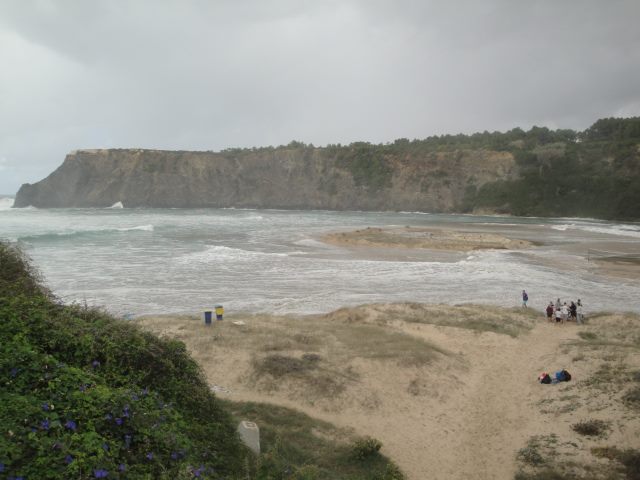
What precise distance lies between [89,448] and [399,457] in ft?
20.8

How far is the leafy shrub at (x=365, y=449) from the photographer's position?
841cm

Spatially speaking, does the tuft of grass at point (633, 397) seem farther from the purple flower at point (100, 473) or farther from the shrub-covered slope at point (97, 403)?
the purple flower at point (100, 473)

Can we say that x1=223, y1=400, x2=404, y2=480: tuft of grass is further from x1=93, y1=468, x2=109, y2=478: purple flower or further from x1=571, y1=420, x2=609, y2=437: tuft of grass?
x1=571, y1=420, x2=609, y2=437: tuft of grass

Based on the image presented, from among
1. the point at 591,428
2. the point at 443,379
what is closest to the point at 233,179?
the point at 443,379

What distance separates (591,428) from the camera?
923cm

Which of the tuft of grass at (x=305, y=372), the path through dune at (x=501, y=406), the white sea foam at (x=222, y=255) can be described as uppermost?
the white sea foam at (x=222, y=255)

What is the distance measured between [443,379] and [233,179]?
109m

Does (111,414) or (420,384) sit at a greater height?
(111,414)

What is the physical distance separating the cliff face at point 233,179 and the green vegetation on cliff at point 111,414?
99765 millimetres

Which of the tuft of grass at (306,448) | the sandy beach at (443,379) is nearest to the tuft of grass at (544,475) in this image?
the sandy beach at (443,379)

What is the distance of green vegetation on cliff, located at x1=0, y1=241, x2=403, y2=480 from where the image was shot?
416 centimetres

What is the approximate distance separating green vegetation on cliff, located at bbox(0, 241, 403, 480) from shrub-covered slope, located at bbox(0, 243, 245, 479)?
0.01m

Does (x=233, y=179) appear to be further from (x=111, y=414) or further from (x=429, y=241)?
(x=111, y=414)

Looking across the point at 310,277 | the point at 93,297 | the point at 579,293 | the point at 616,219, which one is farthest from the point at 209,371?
the point at 616,219
